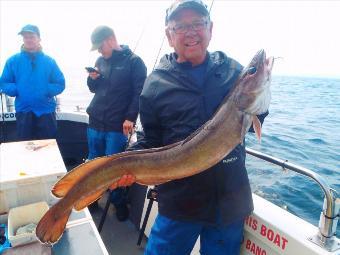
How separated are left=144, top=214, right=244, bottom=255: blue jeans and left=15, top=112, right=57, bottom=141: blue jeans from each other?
3.70m

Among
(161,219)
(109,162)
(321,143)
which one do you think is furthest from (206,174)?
(321,143)

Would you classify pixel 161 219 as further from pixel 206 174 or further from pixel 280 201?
pixel 280 201

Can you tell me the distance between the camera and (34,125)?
18.1 feet

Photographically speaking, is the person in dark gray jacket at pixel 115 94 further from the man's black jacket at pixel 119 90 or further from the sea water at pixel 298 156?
the sea water at pixel 298 156

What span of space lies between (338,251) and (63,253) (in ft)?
6.49

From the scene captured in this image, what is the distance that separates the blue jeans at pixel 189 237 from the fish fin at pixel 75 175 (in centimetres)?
72

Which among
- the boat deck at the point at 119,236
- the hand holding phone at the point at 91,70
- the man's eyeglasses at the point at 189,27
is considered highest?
the man's eyeglasses at the point at 189,27

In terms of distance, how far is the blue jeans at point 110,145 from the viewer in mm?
4684

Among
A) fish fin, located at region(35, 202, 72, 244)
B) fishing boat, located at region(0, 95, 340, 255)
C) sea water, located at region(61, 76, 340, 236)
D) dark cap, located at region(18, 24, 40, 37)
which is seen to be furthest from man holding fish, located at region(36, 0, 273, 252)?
dark cap, located at region(18, 24, 40, 37)

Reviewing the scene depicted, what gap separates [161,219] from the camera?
2.52 meters

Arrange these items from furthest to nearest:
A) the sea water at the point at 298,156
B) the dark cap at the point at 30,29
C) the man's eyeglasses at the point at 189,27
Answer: the sea water at the point at 298,156, the dark cap at the point at 30,29, the man's eyeglasses at the point at 189,27

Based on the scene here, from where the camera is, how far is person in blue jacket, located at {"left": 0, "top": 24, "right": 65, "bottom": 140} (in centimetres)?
541

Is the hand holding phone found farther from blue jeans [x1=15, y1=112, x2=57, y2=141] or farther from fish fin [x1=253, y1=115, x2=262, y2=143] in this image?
fish fin [x1=253, y1=115, x2=262, y2=143]

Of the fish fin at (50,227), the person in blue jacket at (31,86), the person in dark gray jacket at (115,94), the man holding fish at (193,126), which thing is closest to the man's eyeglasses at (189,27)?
the man holding fish at (193,126)
